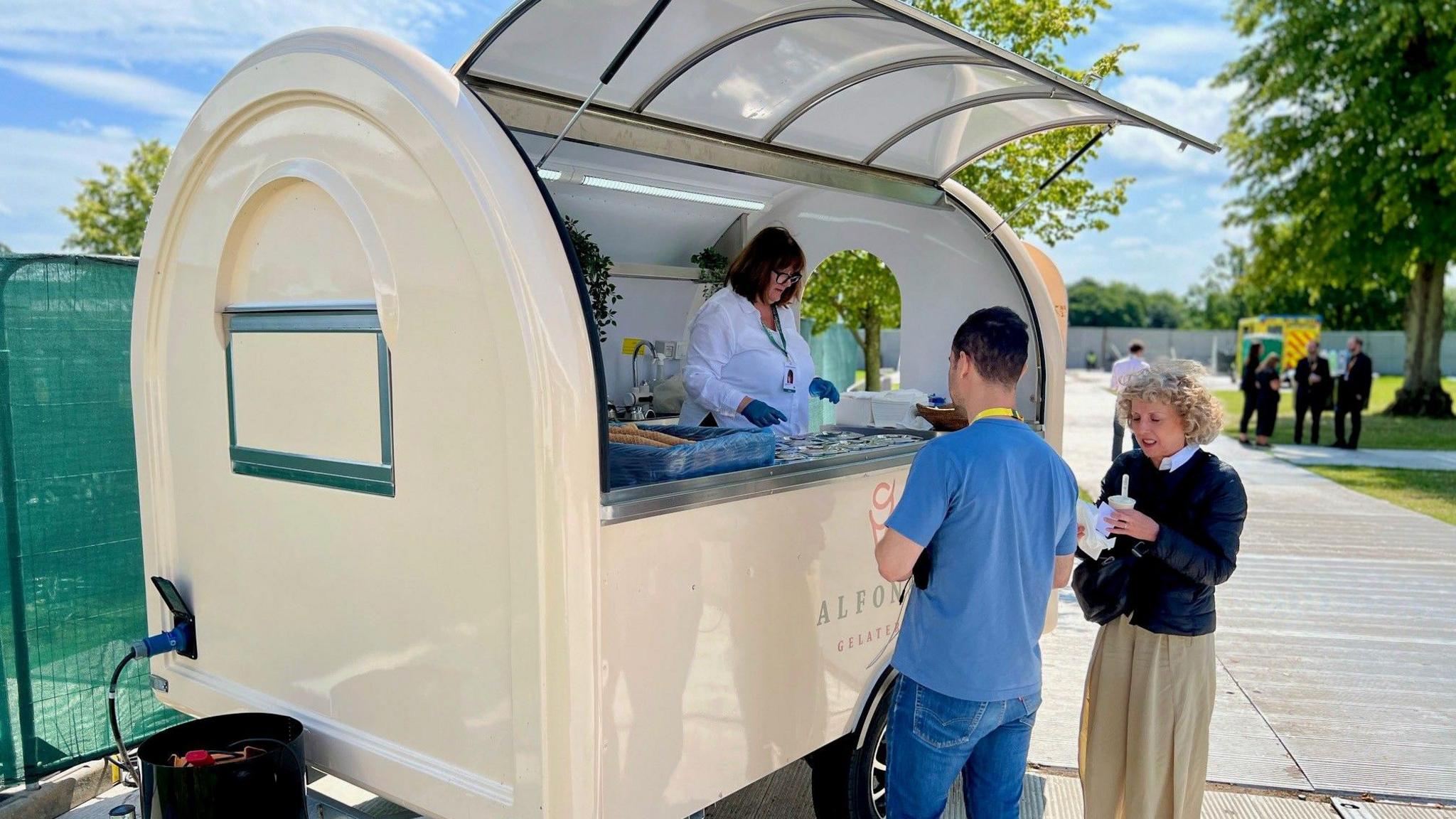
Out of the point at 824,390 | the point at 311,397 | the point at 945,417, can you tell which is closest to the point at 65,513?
the point at 311,397

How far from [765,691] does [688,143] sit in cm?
A: 208

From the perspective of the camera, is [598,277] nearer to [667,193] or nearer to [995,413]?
[667,193]

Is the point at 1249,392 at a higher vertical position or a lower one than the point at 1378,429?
higher

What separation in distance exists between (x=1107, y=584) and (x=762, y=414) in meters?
1.32

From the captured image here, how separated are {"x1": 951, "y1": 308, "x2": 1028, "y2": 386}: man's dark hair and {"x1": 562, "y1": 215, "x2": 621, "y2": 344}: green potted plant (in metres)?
2.72

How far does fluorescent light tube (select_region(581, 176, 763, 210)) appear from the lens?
438 cm

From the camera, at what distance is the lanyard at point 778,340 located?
13.3 ft

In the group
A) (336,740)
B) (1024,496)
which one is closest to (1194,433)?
(1024,496)

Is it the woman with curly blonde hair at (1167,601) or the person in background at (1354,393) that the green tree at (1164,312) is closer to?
the person in background at (1354,393)

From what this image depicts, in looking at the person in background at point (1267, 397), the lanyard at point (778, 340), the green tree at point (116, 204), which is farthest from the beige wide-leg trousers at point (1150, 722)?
the green tree at point (116, 204)

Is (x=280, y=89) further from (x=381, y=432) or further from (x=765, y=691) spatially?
(x=765, y=691)

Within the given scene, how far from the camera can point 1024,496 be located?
237 centimetres

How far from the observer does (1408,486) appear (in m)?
11.9

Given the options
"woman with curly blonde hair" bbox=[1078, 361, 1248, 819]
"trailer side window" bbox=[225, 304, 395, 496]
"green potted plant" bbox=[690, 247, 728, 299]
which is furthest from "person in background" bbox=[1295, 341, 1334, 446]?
"trailer side window" bbox=[225, 304, 395, 496]
